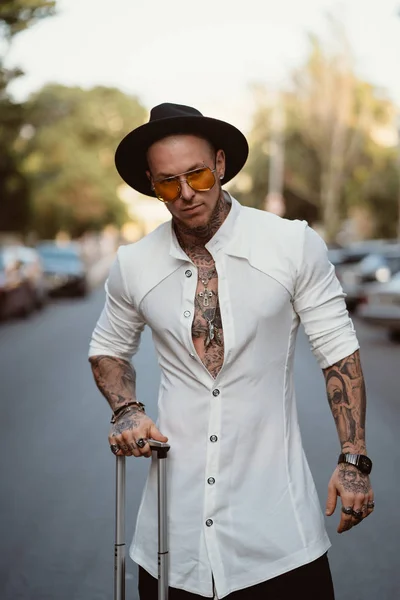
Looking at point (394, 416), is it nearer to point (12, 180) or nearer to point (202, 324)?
point (202, 324)

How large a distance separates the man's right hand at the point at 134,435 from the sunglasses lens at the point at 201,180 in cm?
64

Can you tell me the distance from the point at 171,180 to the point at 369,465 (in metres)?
0.92

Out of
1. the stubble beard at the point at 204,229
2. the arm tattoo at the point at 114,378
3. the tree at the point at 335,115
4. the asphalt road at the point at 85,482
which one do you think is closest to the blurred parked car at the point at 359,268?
the asphalt road at the point at 85,482

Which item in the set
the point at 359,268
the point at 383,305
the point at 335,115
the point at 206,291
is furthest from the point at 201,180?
the point at 335,115

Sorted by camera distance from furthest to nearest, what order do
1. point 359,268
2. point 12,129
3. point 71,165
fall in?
point 71,165 < point 12,129 < point 359,268

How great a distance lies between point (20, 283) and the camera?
82.7 feet

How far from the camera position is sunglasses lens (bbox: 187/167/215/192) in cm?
277

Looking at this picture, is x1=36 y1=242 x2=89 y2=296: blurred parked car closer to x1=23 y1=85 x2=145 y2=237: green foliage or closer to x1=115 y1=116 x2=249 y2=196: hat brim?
x1=23 y1=85 x2=145 y2=237: green foliage

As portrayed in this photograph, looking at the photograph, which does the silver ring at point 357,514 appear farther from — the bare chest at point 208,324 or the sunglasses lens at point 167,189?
the sunglasses lens at point 167,189

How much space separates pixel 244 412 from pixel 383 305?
14592 millimetres

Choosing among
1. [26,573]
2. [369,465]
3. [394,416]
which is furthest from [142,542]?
[394,416]

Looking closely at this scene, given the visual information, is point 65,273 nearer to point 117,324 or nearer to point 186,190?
point 117,324

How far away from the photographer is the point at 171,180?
279cm

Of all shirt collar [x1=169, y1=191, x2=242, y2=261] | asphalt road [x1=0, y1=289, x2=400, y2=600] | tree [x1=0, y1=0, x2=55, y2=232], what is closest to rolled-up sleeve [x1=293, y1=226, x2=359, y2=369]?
shirt collar [x1=169, y1=191, x2=242, y2=261]
